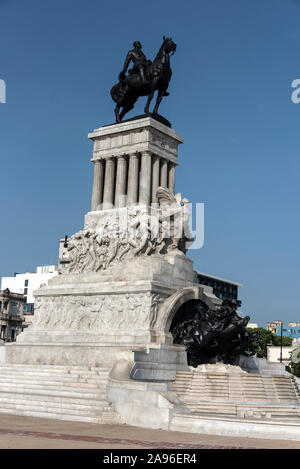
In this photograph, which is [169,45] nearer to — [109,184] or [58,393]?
[109,184]

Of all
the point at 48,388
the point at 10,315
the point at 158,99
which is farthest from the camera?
the point at 10,315

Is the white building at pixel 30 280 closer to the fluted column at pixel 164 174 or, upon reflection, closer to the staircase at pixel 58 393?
the fluted column at pixel 164 174

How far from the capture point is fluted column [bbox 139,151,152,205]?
33.3 meters

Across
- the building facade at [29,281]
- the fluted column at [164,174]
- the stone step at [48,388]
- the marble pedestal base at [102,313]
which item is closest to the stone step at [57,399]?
the stone step at [48,388]

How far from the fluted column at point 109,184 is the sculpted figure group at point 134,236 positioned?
186 centimetres

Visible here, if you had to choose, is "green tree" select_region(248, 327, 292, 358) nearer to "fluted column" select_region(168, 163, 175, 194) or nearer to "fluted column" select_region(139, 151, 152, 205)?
"fluted column" select_region(168, 163, 175, 194)

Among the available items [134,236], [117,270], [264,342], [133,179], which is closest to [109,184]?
[133,179]

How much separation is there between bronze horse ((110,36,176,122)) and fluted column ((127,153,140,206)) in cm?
311

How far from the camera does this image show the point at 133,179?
3400cm

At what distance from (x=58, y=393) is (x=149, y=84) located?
Answer: 19996 mm

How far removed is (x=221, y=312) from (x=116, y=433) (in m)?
12.1

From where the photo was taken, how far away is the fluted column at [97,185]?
116 ft

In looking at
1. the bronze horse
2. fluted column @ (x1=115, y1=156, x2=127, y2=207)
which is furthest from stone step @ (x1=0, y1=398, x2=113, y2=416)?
the bronze horse
